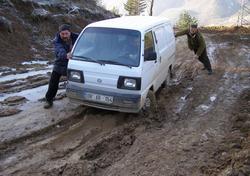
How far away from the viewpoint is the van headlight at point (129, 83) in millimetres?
8391

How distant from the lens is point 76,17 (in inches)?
925

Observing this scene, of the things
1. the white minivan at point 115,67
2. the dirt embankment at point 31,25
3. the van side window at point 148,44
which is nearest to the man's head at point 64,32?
the white minivan at point 115,67

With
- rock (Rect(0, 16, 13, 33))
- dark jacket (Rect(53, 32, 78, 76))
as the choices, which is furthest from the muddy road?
rock (Rect(0, 16, 13, 33))

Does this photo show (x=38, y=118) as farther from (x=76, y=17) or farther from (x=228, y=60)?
(x=76, y=17)

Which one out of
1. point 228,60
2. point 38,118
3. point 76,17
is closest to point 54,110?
point 38,118

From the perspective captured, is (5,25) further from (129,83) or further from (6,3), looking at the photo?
(129,83)

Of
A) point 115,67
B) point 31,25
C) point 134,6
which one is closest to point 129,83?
point 115,67

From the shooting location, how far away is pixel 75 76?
28.8 feet

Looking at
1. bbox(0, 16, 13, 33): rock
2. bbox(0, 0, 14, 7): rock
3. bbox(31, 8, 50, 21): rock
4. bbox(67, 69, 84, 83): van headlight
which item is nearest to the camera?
bbox(67, 69, 84, 83): van headlight

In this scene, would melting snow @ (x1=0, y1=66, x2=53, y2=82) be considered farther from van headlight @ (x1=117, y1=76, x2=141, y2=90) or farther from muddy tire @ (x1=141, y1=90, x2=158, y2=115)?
van headlight @ (x1=117, y1=76, x2=141, y2=90)

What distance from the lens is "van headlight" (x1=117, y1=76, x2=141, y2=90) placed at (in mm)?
8391

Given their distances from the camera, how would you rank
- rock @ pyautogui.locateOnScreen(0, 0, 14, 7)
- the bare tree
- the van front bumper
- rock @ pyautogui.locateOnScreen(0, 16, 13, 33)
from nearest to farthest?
the van front bumper < rock @ pyautogui.locateOnScreen(0, 16, 13, 33) < rock @ pyautogui.locateOnScreen(0, 0, 14, 7) < the bare tree

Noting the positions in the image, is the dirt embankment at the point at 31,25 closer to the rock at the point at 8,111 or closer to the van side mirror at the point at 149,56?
the rock at the point at 8,111

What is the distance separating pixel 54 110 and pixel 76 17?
14913 millimetres
